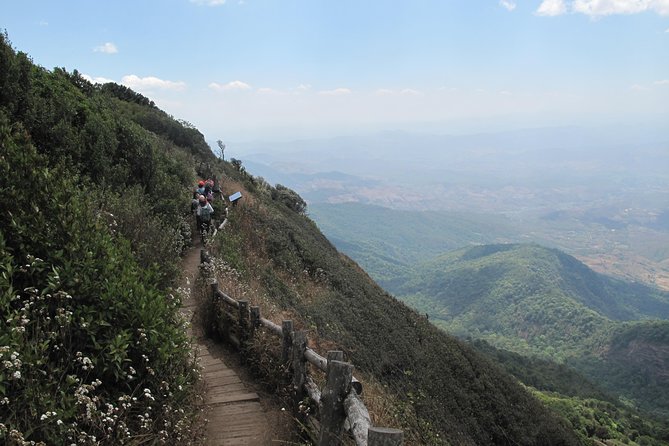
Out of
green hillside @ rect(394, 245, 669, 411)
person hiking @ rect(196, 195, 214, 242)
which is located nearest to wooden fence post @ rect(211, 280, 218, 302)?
person hiking @ rect(196, 195, 214, 242)

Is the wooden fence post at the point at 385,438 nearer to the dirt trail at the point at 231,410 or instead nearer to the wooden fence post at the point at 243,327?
the dirt trail at the point at 231,410

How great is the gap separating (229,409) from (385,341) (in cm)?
930

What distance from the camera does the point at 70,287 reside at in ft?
14.2

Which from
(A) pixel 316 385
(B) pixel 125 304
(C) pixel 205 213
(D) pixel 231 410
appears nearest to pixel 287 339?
(A) pixel 316 385

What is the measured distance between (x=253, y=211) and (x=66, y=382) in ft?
55.2

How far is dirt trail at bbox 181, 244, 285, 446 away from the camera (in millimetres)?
5246

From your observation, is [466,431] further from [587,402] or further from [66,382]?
[587,402]

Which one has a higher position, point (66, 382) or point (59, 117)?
point (59, 117)

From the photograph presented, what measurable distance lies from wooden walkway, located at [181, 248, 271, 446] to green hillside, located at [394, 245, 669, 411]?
68264 mm

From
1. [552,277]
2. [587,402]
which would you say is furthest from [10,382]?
[552,277]

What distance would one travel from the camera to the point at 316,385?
5441 mm

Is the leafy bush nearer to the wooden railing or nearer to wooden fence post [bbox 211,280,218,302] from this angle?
the wooden railing

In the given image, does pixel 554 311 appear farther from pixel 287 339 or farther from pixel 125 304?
pixel 125 304

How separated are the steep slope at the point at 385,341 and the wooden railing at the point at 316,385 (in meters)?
1.54
